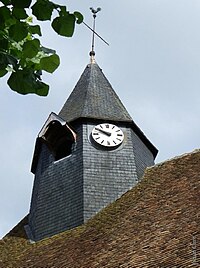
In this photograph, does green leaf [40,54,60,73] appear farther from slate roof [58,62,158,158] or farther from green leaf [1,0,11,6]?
slate roof [58,62,158,158]

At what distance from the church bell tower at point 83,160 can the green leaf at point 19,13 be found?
799 cm

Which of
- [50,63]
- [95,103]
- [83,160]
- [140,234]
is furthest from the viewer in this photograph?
[95,103]

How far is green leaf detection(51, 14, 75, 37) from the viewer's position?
11.4 ft

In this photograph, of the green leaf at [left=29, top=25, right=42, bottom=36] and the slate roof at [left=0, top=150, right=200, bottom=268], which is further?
the slate roof at [left=0, top=150, right=200, bottom=268]

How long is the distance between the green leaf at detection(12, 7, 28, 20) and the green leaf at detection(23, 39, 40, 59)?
0.12 meters

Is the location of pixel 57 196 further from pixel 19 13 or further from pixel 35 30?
pixel 19 13

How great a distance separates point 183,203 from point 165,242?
141 centimetres

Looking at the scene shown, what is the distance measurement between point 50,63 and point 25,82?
0.19 m

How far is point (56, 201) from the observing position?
1202 centimetres

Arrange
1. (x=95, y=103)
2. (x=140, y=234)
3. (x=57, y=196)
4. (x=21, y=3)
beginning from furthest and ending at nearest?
1. (x=95, y=103)
2. (x=57, y=196)
3. (x=140, y=234)
4. (x=21, y=3)

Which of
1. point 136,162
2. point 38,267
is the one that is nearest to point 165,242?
point 38,267

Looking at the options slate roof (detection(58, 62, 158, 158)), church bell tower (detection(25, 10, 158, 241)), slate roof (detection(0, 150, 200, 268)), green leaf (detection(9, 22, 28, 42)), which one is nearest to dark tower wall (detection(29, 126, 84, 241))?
church bell tower (detection(25, 10, 158, 241))

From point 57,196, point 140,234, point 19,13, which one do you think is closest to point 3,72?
point 19,13

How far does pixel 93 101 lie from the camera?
1412cm
